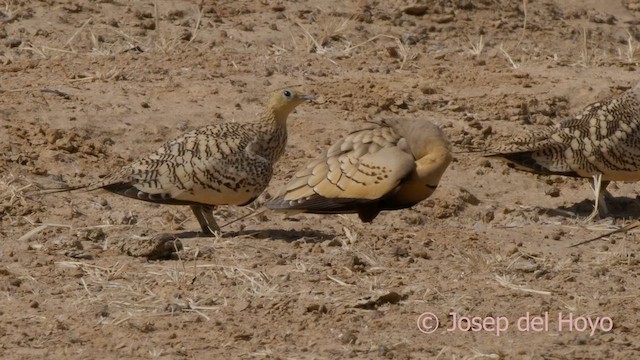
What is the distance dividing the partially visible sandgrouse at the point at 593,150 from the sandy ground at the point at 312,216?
0.26 meters

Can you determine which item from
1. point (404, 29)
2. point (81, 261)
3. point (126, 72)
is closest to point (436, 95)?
point (404, 29)

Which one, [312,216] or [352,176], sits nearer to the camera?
[352,176]

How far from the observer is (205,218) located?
28.8 feet

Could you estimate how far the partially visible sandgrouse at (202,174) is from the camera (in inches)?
335

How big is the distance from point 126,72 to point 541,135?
3.01 m

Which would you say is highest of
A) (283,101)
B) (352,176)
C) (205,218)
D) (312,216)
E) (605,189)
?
(283,101)

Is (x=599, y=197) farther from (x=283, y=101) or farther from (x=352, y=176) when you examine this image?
(x=283, y=101)

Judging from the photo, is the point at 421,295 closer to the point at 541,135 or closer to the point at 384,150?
the point at 384,150

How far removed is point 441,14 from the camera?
13.0 meters

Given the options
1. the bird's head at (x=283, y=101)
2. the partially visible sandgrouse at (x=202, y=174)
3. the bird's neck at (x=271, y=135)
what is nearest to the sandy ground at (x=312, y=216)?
the partially visible sandgrouse at (x=202, y=174)

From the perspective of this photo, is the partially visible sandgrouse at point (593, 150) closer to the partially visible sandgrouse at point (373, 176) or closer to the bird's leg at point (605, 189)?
the bird's leg at point (605, 189)

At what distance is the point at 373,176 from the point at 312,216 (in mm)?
836

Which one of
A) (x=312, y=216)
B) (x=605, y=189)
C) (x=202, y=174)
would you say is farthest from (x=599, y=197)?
(x=202, y=174)

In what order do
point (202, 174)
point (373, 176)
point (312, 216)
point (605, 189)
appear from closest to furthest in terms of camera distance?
point (202, 174) < point (373, 176) < point (312, 216) < point (605, 189)
